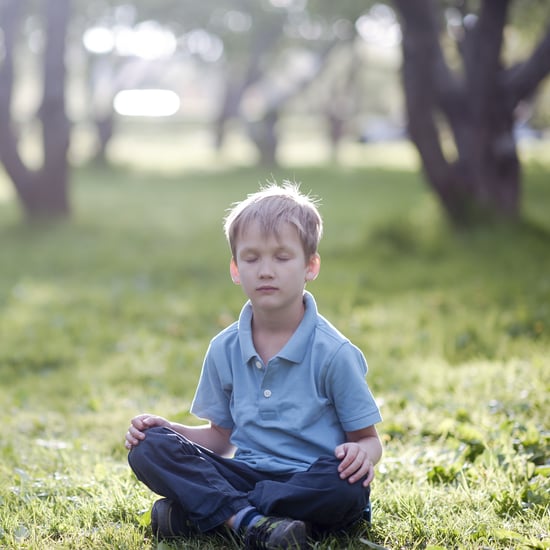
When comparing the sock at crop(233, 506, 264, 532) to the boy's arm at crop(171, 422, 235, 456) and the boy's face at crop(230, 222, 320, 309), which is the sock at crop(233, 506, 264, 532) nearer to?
Result: the boy's arm at crop(171, 422, 235, 456)

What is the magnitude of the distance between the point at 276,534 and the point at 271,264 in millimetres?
896

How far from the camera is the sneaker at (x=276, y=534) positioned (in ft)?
9.29

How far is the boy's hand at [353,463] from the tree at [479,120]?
7.56 metres

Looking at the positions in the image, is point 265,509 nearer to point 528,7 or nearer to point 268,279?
point 268,279

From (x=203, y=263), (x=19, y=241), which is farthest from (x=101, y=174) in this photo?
(x=203, y=263)

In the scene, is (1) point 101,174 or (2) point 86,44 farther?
(2) point 86,44

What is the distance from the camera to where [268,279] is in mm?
3068

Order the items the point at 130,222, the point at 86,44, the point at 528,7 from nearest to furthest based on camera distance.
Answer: the point at 130,222
the point at 528,7
the point at 86,44

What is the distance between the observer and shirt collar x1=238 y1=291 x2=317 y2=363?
3104mm

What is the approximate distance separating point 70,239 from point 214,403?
915 cm

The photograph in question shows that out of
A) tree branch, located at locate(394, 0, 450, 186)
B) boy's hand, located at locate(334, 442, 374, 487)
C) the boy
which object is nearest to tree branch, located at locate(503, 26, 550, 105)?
tree branch, located at locate(394, 0, 450, 186)

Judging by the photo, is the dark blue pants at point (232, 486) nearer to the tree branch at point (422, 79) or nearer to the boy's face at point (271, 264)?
the boy's face at point (271, 264)

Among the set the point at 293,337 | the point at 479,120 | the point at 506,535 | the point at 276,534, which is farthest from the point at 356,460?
the point at 479,120

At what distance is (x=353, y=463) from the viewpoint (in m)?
2.93
